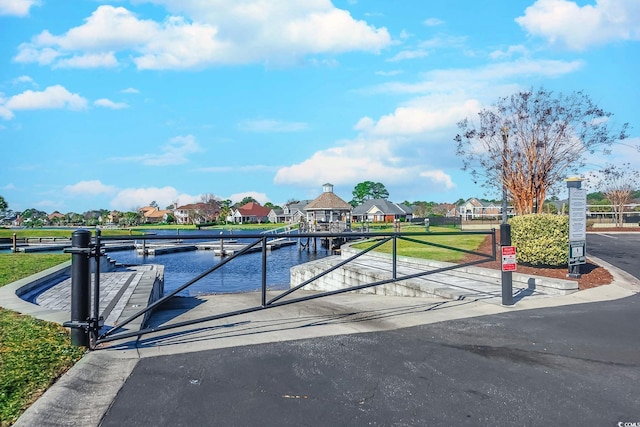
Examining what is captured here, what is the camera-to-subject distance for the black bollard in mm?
4977

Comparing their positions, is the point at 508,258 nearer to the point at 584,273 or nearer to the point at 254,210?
the point at 584,273

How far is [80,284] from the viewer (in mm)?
4992

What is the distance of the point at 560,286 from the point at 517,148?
65.8 feet

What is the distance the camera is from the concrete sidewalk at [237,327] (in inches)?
144

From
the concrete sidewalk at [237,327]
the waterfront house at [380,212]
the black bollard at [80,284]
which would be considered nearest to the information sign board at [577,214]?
the concrete sidewalk at [237,327]

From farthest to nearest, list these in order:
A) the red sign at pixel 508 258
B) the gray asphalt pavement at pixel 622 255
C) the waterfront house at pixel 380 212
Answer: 1. the waterfront house at pixel 380 212
2. the gray asphalt pavement at pixel 622 255
3. the red sign at pixel 508 258

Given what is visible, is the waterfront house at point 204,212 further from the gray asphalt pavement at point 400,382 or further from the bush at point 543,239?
the gray asphalt pavement at point 400,382

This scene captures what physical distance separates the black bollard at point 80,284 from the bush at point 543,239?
10.9 meters

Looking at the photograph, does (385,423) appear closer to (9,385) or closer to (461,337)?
(461,337)

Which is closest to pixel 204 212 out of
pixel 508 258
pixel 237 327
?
pixel 508 258

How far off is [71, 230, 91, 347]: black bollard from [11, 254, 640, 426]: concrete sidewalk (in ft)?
0.97

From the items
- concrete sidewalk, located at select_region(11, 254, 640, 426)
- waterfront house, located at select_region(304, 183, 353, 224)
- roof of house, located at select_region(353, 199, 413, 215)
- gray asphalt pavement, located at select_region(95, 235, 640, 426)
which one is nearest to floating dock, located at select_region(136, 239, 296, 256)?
waterfront house, located at select_region(304, 183, 353, 224)

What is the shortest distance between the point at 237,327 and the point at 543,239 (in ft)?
29.9

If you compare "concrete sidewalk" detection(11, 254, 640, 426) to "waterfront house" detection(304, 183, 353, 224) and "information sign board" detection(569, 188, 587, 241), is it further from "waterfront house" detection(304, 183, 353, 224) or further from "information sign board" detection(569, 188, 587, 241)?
"waterfront house" detection(304, 183, 353, 224)
